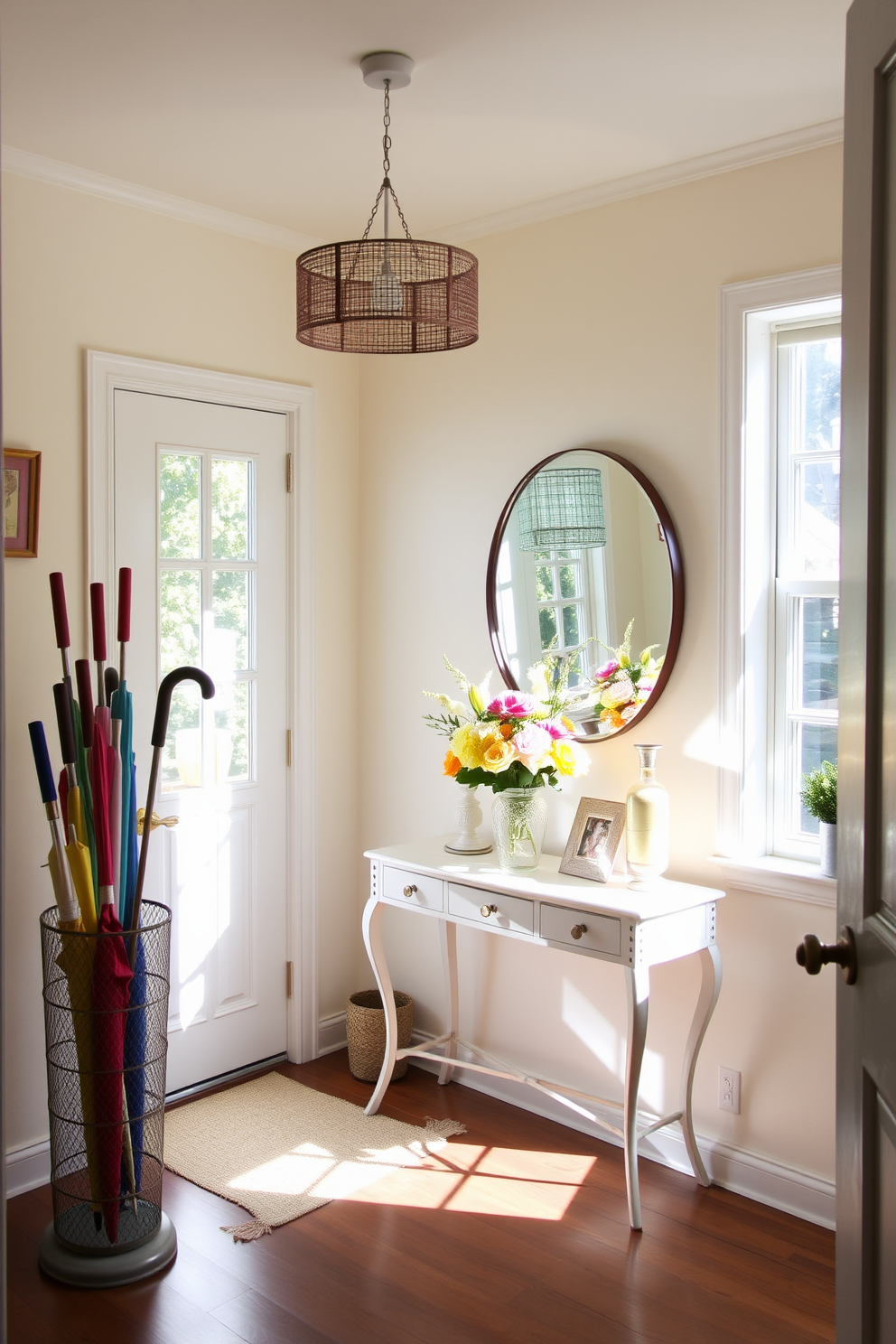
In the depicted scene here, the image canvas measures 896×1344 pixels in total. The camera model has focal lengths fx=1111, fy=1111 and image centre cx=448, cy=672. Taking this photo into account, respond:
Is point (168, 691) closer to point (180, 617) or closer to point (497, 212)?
point (180, 617)

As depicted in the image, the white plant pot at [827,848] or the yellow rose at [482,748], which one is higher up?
the yellow rose at [482,748]

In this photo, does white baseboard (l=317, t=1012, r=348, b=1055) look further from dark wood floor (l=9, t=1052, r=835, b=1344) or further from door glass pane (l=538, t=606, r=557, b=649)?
door glass pane (l=538, t=606, r=557, b=649)

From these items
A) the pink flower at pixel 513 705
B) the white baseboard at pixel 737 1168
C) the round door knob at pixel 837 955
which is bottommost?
the white baseboard at pixel 737 1168

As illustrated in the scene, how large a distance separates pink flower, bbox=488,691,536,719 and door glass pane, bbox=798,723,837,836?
73 centimetres

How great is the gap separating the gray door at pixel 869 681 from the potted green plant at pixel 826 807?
1.31 m

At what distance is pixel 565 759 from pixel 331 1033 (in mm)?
1520

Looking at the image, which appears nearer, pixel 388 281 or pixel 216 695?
pixel 388 281

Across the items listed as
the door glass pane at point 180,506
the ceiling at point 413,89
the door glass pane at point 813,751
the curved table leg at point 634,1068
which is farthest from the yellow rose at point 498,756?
the ceiling at point 413,89

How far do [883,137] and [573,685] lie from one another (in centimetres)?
209

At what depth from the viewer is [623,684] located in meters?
3.15

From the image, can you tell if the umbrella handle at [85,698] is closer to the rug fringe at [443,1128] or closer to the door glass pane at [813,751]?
the rug fringe at [443,1128]

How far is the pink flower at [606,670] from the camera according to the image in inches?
125

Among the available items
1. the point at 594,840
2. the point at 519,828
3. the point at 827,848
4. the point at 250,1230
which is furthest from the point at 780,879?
the point at 250,1230

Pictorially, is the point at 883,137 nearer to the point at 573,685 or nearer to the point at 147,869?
the point at 573,685
